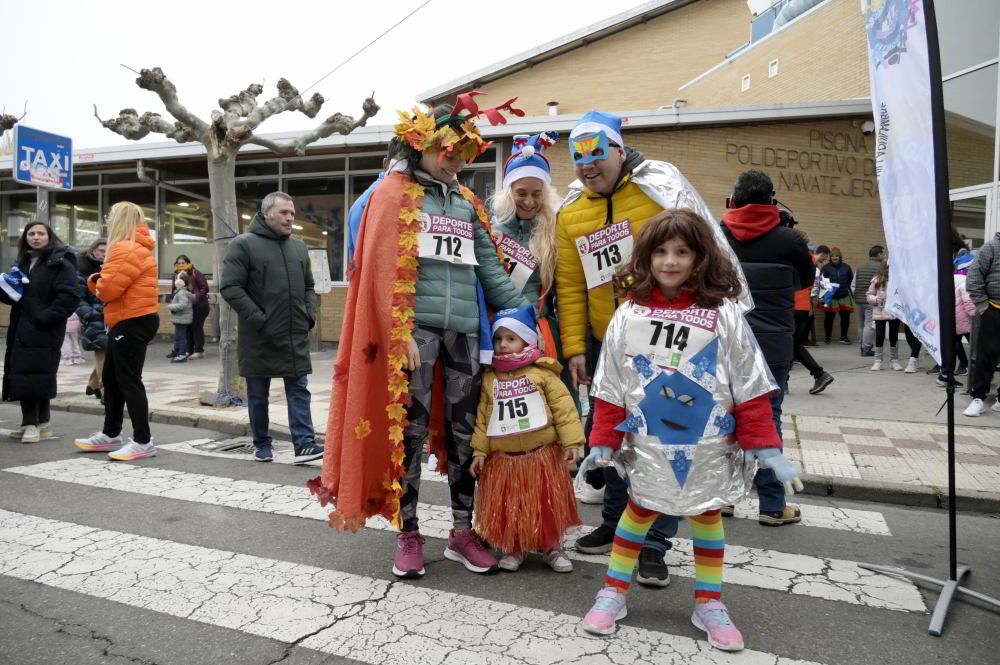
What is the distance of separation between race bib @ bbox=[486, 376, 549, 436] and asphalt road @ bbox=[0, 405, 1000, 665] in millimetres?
686

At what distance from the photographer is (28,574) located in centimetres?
321

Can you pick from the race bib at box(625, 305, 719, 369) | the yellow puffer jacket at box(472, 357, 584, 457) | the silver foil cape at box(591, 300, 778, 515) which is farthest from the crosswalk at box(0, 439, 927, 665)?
the race bib at box(625, 305, 719, 369)

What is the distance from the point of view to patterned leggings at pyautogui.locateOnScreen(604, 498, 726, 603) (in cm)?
266

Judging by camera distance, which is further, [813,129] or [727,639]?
[813,129]

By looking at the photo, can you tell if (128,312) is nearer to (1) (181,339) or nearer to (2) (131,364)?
(2) (131,364)

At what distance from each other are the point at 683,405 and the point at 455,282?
1.23 metres

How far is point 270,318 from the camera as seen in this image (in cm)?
549

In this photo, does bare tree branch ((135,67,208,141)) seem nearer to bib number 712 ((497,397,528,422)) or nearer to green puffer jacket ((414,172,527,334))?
green puffer jacket ((414,172,527,334))

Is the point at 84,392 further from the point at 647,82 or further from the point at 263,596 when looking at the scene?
the point at 647,82

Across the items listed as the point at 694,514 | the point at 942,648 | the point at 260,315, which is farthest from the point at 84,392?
the point at 942,648


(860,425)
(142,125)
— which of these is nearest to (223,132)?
(142,125)

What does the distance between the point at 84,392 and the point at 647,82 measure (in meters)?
19.2

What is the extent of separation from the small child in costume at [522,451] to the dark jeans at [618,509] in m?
0.18

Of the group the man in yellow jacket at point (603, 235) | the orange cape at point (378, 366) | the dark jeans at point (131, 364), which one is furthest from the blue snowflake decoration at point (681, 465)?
the dark jeans at point (131, 364)
